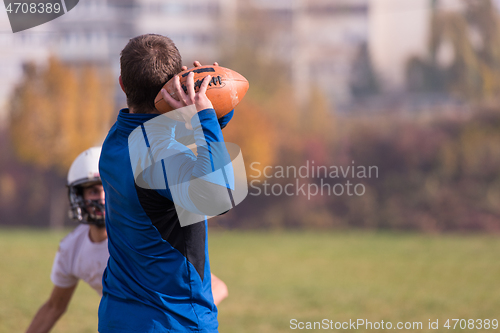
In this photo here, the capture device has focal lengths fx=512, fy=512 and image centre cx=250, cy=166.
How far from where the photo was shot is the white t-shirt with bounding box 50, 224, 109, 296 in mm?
3299

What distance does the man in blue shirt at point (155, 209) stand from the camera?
187 centimetres

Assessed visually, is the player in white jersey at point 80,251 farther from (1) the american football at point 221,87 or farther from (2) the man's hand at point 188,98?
(2) the man's hand at point 188,98

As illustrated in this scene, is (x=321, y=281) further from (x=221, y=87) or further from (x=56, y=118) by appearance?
(x=56, y=118)

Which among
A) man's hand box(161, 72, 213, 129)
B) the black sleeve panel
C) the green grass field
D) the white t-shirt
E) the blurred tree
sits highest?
man's hand box(161, 72, 213, 129)

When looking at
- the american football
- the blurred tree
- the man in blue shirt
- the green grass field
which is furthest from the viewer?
the blurred tree

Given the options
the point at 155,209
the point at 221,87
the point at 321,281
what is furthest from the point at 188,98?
the point at 321,281

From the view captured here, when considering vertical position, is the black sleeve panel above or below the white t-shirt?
above

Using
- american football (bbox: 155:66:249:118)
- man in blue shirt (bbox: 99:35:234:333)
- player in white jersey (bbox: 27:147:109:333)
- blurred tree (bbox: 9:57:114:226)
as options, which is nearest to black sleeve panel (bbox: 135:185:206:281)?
man in blue shirt (bbox: 99:35:234:333)

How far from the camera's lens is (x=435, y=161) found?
2402 centimetres

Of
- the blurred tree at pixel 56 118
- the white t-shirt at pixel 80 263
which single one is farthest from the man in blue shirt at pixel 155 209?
the blurred tree at pixel 56 118

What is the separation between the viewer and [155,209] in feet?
6.30

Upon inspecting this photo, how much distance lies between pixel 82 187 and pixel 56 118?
21.1 metres

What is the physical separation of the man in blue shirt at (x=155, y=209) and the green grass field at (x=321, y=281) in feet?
17.1

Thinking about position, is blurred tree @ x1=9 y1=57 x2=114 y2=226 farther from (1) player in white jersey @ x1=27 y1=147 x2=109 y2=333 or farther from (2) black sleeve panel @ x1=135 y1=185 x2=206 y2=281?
(2) black sleeve panel @ x1=135 y1=185 x2=206 y2=281
